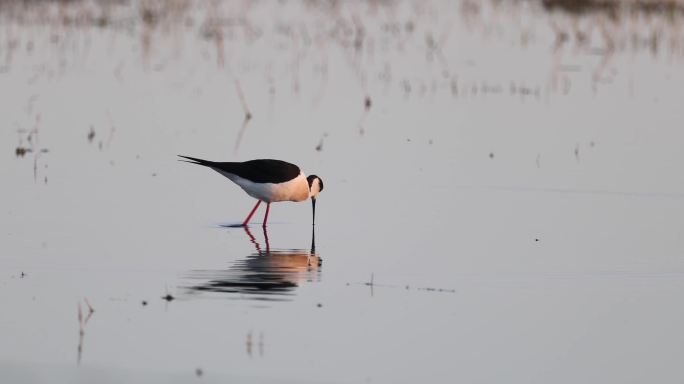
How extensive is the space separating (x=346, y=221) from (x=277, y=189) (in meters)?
0.60

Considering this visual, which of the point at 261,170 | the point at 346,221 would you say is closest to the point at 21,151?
the point at 261,170

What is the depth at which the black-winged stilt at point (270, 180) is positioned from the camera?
10.9 meters

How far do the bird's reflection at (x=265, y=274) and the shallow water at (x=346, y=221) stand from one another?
1.3 inches

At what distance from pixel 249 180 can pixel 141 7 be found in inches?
535

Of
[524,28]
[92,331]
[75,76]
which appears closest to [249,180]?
[92,331]

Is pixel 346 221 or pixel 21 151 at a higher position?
pixel 21 151

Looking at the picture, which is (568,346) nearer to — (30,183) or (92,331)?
(92,331)

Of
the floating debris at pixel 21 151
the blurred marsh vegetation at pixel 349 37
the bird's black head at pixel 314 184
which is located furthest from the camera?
the blurred marsh vegetation at pixel 349 37

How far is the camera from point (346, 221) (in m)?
10.7

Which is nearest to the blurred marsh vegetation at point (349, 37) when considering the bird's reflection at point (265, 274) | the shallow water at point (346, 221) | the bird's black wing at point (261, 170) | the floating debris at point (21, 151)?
the shallow water at point (346, 221)

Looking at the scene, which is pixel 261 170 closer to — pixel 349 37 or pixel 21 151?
pixel 21 151

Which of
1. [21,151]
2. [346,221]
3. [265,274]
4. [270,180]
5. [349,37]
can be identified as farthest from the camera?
[349,37]

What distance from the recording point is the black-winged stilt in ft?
35.6

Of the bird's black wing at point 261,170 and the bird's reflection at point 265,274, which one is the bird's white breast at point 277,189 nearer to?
the bird's black wing at point 261,170
